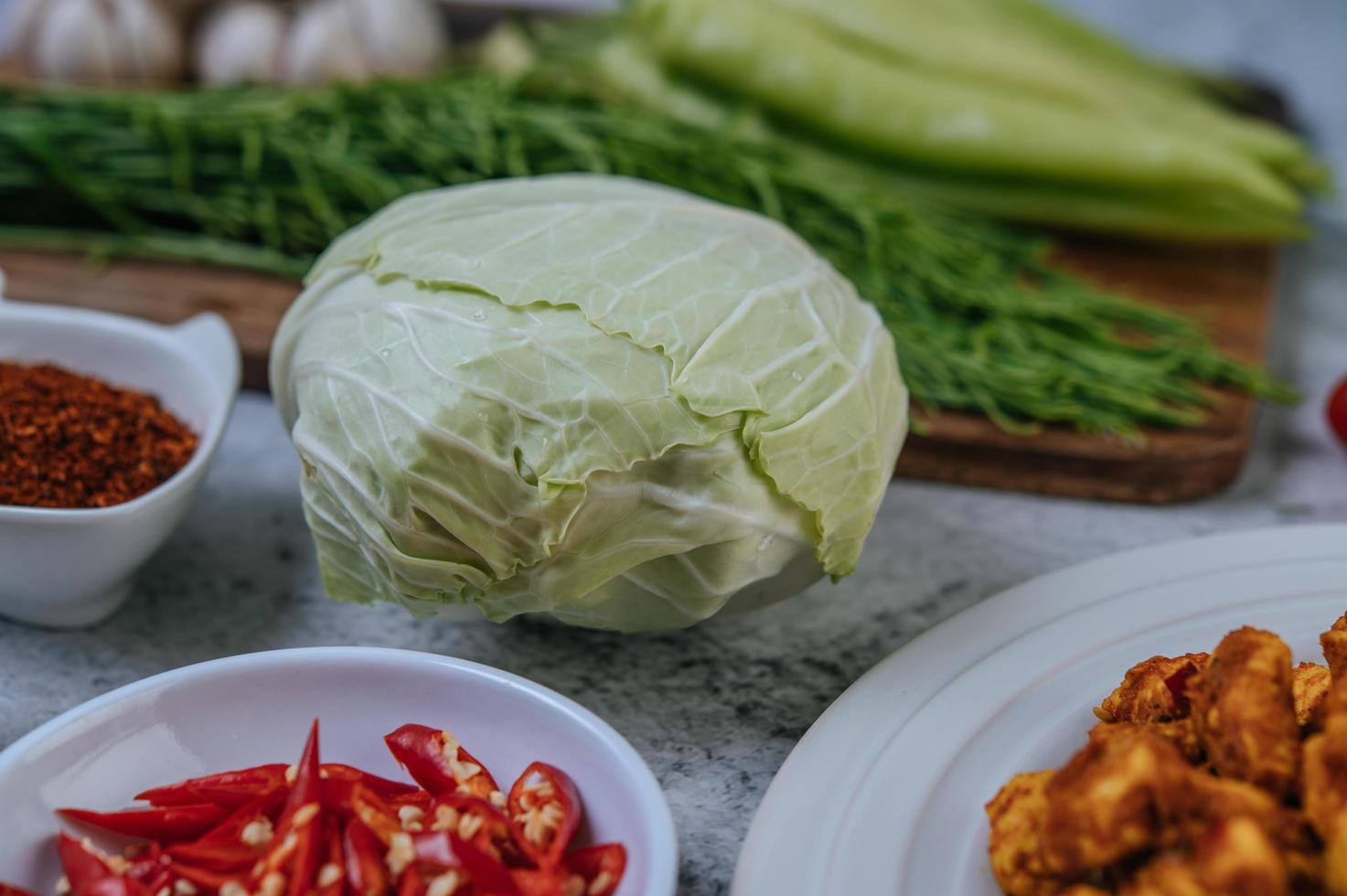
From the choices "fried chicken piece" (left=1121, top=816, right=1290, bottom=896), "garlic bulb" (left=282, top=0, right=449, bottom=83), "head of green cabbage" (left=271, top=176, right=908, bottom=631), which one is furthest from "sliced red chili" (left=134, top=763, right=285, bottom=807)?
"garlic bulb" (left=282, top=0, right=449, bottom=83)

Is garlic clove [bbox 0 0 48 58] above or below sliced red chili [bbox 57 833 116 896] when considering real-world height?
below

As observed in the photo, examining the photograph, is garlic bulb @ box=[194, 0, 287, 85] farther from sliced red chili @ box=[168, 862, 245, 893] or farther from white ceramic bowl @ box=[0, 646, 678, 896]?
sliced red chili @ box=[168, 862, 245, 893]

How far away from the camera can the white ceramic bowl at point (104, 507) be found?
116cm

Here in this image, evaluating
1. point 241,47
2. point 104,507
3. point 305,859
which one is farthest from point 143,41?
point 305,859

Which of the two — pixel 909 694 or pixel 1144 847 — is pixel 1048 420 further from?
pixel 1144 847

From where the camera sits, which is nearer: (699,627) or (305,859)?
(305,859)

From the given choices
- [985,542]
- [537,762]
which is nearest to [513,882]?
[537,762]

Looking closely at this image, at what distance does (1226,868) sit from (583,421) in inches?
23.2

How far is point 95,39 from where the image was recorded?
236 centimetres

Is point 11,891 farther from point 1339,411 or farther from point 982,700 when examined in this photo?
point 1339,411

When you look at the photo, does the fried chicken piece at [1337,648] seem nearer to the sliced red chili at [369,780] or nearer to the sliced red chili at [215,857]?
the sliced red chili at [369,780]

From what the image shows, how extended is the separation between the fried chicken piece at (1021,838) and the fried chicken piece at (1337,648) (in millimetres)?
291

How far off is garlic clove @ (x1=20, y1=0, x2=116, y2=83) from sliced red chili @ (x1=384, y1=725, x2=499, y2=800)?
196 centimetres

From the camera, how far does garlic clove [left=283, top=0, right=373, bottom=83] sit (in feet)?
7.89
